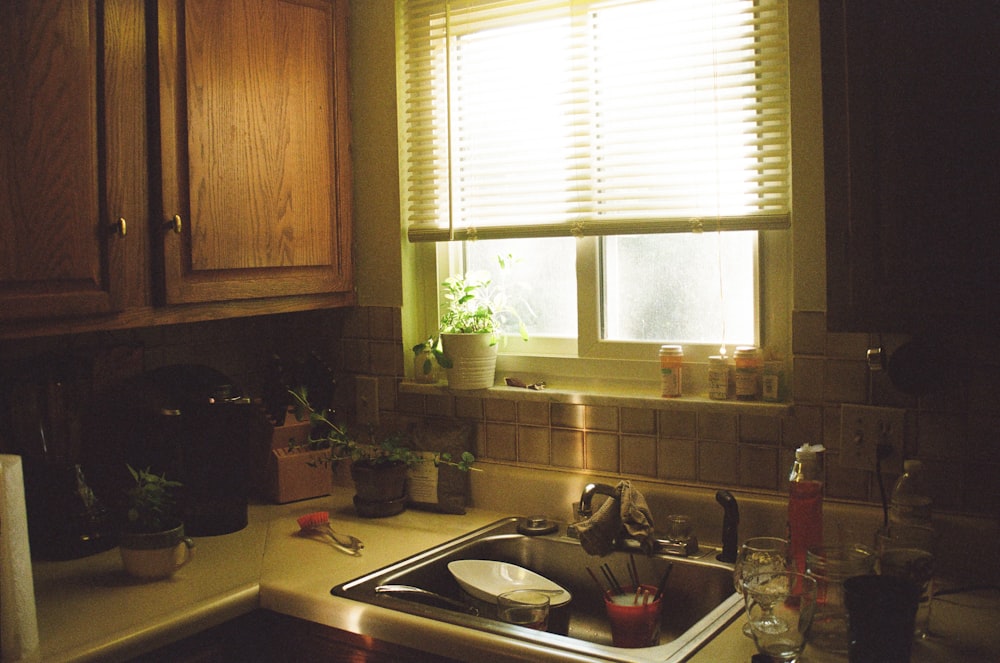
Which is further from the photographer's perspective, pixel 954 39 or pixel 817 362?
pixel 817 362

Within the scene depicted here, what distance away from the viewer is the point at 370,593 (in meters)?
1.76

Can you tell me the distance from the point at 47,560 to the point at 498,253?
1.25 meters

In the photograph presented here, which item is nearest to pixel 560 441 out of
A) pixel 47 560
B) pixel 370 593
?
pixel 370 593

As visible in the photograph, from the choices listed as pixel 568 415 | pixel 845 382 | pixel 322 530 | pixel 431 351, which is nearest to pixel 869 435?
pixel 845 382

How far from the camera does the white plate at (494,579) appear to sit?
1.92 m

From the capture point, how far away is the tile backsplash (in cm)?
177

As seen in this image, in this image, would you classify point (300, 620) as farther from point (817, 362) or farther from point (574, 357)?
point (817, 362)

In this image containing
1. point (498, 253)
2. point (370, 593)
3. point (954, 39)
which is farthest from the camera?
point (498, 253)

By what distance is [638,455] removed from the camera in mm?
2139

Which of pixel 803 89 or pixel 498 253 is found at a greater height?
pixel 803 89

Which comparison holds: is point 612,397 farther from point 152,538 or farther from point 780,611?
point 152,538

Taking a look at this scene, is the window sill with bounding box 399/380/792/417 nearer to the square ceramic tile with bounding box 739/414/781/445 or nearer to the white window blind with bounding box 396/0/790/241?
the square ceramic tile with bounding box 739/414/781/445

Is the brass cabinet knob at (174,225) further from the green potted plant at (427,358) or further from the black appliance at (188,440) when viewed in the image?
the green potted plant at (427,358)

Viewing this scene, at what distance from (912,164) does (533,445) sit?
1.15 meters
